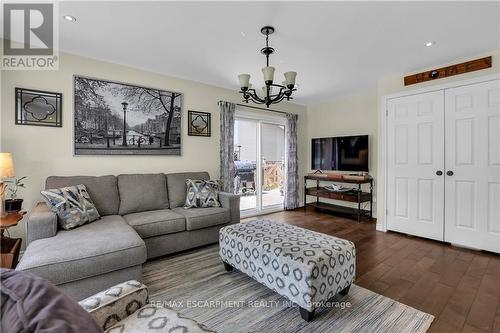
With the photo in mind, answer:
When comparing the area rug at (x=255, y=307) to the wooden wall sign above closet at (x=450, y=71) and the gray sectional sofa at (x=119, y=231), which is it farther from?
the wooden wall sign above closet at (x=450, y=71)

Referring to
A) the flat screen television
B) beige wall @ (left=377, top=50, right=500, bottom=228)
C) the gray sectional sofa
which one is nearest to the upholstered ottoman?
the gray sectional sofa

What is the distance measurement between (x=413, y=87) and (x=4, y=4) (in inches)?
187

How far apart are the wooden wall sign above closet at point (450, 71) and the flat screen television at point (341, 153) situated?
1.25 meters

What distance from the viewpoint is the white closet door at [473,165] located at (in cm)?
283

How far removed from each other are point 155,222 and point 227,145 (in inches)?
78.5

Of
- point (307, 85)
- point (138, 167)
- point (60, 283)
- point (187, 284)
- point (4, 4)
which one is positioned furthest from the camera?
point (307, 85)

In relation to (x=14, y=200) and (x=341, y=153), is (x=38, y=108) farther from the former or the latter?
(x=341, y=153)

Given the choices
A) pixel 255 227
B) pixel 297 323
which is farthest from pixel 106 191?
pixel 297 323

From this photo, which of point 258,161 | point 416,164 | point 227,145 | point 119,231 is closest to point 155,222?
point 119,231

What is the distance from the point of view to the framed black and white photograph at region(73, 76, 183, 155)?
9.86 feet

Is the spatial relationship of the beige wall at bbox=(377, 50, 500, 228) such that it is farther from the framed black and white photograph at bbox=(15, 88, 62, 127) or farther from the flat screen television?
the framed black and white photograph at bbox=(15, 88, 62, 127)

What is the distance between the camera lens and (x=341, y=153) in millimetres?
4797

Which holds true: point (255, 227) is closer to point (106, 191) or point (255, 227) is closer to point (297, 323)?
point (297, 323)

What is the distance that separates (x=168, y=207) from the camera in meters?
3.27
